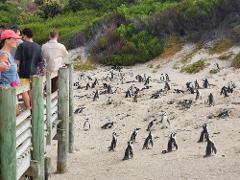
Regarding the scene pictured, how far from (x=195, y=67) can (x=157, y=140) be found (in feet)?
42.6

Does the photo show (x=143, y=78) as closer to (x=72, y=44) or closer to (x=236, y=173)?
(x=72, y=44)

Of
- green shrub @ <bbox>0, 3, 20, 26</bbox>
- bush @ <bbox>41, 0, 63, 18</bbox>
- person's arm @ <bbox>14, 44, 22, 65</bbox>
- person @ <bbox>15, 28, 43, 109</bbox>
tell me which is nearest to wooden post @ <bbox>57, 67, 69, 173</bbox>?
person @ <bbox>15, 28, 43, 109</bbox>

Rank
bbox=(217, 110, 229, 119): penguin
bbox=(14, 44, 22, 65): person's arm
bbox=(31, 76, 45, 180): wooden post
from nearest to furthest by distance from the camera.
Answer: bbox=(31, 76, 45, 180): wooden post → bbox=(14, 44, 22, 65): person's arm → bbox=(217, 110, 229, 119): penguin

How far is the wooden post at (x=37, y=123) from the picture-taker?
7.86 meters

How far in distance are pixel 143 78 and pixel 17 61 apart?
15.7 meters

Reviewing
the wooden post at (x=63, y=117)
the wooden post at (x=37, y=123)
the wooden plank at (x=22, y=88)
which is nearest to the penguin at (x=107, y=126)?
the wooden post at (x=63, y=117)

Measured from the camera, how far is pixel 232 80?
22.2m

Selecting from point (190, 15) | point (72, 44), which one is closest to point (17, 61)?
point (190, 15)

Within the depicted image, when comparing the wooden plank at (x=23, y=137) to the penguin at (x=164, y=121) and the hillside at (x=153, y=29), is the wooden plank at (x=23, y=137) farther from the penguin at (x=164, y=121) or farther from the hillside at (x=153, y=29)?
the hillside at (x=153, y=29)

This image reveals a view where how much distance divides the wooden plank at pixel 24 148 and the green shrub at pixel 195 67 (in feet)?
61.7

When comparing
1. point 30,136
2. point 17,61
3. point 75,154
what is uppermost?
point 17,61

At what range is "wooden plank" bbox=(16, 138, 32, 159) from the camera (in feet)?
23.2

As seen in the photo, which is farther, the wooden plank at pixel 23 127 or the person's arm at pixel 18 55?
the person's arm at pixel 18 55

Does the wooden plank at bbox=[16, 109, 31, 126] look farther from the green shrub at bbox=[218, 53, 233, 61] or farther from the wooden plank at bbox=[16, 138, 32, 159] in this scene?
the green shrub at bbox=[218, 53, 233, 61]
